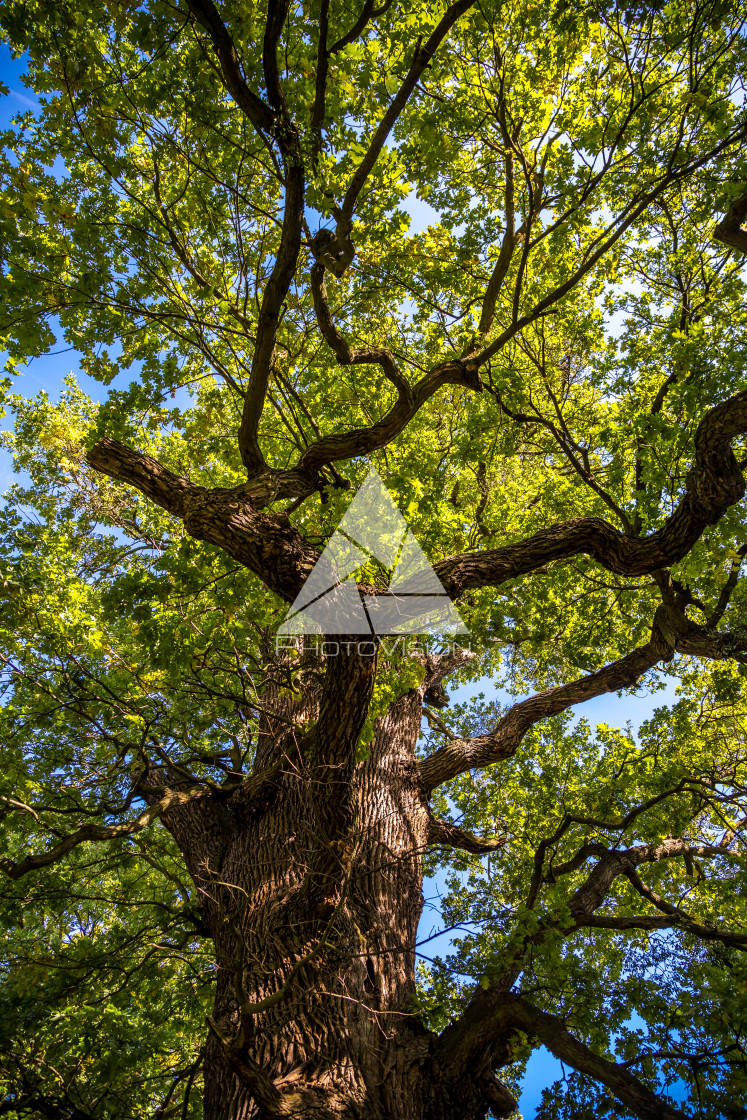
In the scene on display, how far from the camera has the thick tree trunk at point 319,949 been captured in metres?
3.42

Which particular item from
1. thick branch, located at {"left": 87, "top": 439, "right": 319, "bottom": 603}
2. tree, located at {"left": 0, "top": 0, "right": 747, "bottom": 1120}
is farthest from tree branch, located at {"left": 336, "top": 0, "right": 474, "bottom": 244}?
thick branch, located at {"left": 87, "top": 439, "right": 319, "bottom": 603}

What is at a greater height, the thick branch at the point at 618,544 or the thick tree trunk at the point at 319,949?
the thick branch at the point at 618,544

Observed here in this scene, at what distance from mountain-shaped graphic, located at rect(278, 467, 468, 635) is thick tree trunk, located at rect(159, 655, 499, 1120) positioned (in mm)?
514

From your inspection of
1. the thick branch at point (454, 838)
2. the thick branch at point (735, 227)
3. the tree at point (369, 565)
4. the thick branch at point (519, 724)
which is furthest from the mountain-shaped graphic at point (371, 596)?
the thick branch at point (735, 227)

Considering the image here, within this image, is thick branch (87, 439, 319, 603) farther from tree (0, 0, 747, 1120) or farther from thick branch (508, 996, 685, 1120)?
thick branch (508, 996, 685, 1120)

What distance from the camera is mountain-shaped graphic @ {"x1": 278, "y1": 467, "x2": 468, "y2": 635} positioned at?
4.36 metres

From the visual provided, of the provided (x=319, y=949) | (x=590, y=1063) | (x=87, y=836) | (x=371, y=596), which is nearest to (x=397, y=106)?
(x=371, y=596)

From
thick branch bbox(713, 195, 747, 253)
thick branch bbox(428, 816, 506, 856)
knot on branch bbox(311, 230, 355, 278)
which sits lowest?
thick branch bbox(428, 816, 506, 856)

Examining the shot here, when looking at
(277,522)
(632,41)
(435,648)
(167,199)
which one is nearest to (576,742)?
(435,648)

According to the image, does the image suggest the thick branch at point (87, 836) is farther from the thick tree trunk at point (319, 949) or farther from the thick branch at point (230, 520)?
the thick branch at point (230, 520)

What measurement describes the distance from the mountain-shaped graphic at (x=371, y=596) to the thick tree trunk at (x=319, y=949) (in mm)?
514

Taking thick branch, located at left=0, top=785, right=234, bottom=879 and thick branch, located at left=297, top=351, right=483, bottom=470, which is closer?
thick branch, located at left=0, top=785, right=234, bottom=879

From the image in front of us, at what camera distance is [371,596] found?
14.9 ft

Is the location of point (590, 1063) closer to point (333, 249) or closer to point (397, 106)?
point (333, 249)
